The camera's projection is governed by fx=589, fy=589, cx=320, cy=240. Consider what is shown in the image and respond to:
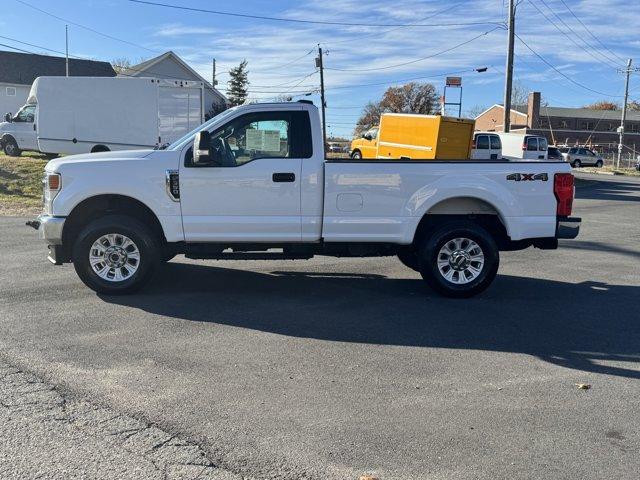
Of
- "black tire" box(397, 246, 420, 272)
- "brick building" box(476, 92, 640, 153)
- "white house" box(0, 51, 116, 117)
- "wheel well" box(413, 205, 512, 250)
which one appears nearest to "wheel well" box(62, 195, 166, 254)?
"black tire" box(397, 246, 420, 272)

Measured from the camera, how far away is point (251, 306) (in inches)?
257

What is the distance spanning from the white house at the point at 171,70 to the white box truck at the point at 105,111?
28142 mm

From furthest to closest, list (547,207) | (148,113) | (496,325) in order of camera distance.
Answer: (148,113)
(547,207)
(496,325)

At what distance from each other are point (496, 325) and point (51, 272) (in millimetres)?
5775

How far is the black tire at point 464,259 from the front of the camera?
6922mm

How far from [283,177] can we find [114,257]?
215cm

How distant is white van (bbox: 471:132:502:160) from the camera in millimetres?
28547

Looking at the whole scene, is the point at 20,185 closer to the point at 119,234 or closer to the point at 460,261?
the point at 119,234

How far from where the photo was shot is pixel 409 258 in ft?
27.5

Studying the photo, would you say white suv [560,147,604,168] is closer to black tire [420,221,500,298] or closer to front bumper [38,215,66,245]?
black tire [420,221,500,298]

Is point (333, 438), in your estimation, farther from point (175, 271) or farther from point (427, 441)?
point (175, 271)

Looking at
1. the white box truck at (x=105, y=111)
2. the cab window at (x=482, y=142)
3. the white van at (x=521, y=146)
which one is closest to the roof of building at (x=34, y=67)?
the white box truck at (x=105, y=111)

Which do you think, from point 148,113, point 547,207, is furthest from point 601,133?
point 547,207

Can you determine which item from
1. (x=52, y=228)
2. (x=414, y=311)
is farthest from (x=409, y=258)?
(x=52, y=228)
